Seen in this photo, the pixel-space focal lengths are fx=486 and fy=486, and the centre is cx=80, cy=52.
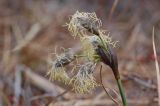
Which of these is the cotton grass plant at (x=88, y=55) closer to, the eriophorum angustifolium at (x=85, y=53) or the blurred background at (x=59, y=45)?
the eriophorum angustifolium at (x=85, y=53)

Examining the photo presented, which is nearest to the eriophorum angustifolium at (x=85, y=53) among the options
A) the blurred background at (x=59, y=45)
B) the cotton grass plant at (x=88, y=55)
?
the cotton grass plant at (x=88, y=55)

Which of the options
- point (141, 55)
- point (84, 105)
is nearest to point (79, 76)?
point (84, 105)

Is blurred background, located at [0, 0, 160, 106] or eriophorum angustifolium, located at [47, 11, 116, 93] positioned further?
blurred background, located at [0, 0, 160, 106]

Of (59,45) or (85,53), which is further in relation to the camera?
(59,45)

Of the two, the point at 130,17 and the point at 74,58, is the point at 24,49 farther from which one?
the point at 74,58

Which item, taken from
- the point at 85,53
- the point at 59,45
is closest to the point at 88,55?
the point at 85,53

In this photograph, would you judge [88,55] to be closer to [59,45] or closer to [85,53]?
[85,53]

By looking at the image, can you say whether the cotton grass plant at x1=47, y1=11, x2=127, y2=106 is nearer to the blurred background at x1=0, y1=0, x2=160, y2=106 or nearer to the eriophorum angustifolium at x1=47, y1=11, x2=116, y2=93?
the eriophorum angustifolium at x1=47, y1=11, x2=116, y2=93

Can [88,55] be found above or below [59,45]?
below

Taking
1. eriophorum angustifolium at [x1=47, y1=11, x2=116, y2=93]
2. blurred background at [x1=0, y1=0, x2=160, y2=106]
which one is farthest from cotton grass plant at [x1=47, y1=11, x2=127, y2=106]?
blurred background at [x1=0, y1=0, x2=160, y2=106]
